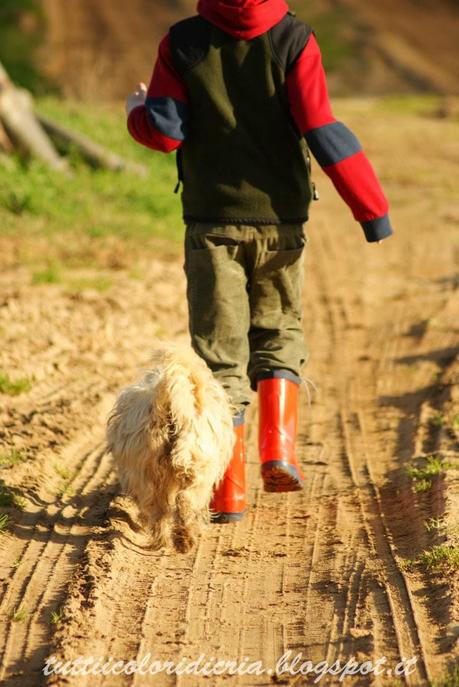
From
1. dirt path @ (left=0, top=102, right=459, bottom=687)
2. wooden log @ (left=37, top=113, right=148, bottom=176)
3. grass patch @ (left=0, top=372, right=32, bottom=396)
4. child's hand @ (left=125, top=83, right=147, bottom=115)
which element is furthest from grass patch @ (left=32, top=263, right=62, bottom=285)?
child's hand @ (left=125, top=83, right=147, bottom=115)

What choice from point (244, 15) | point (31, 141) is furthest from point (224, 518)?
point (31, 141)

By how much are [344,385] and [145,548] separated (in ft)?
8.49

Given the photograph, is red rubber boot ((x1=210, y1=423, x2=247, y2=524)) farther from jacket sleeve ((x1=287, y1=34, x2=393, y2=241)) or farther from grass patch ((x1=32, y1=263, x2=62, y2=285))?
grass patch ((x1=32, y1=263, x2=62, y2=285))

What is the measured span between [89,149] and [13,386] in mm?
6164

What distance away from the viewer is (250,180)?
4055 millimetres

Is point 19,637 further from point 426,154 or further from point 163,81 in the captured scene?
point 426,154

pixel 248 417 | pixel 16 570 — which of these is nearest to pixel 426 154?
pixel 248 417

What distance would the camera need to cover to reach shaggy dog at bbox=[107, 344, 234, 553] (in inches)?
147

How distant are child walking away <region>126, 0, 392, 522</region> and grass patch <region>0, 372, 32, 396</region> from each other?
6.00ft

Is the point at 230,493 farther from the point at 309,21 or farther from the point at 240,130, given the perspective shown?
the point at 309,21

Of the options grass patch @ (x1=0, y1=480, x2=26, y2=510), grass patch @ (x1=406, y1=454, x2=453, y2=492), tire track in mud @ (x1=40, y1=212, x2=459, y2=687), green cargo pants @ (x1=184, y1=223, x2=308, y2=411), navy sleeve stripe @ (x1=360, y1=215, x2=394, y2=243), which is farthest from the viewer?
grass patch @ (x1=406, y1=454, x2=453, y2=492)

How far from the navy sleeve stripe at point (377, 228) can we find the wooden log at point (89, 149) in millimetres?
7501

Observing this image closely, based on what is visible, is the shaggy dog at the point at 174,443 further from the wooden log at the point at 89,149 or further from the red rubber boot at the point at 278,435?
the wooden log at the point at 89,149

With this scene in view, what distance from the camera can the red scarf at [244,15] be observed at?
379 cm
